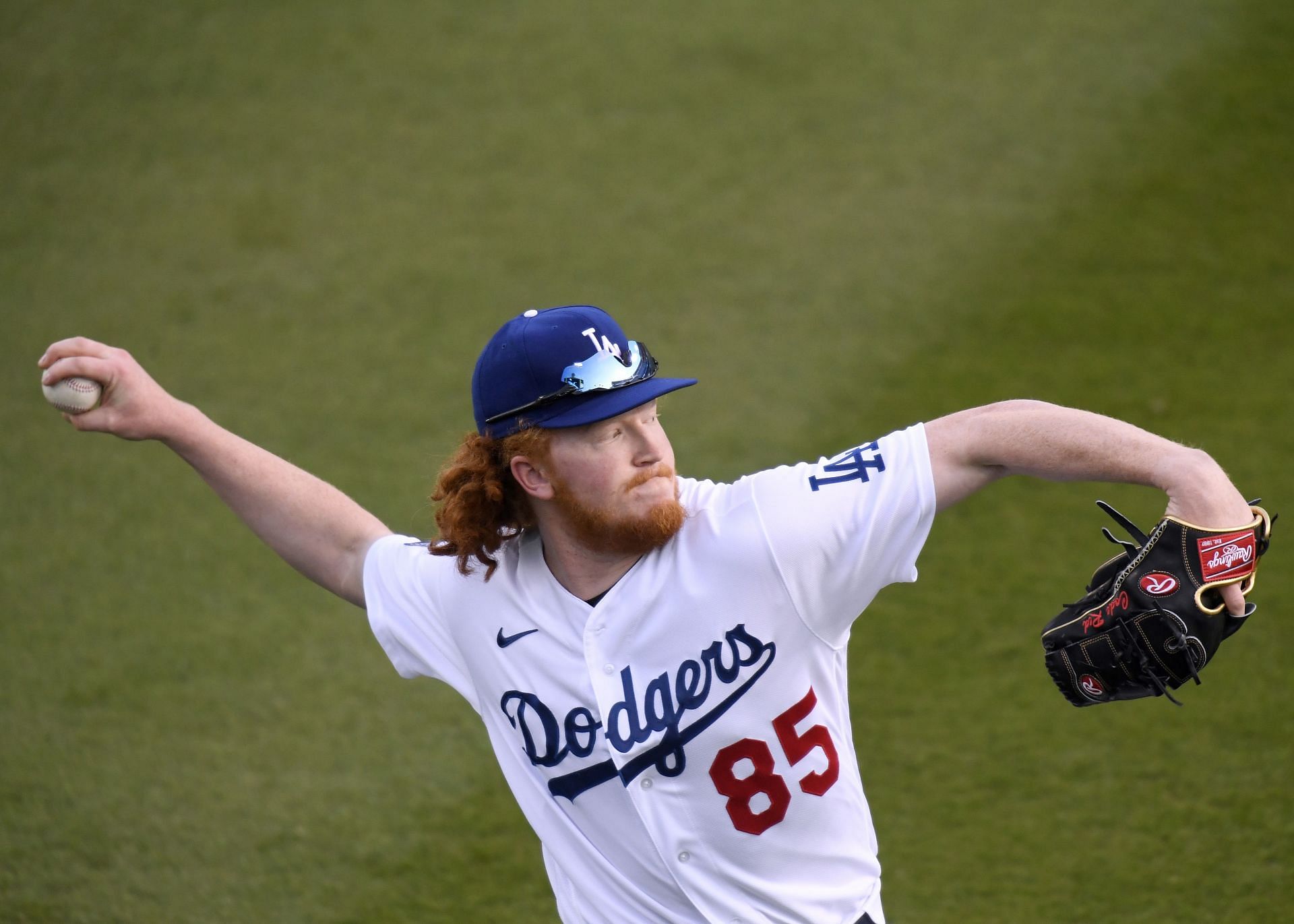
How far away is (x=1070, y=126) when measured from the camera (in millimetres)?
7047

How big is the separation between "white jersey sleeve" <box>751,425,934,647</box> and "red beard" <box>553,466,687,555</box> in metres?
0.17

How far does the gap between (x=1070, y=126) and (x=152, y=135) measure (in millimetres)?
5099

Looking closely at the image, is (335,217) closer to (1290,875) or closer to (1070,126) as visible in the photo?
(1070,126)

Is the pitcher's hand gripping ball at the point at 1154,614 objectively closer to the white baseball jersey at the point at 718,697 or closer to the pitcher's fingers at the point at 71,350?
the white baseball jersey at the point at 718,697

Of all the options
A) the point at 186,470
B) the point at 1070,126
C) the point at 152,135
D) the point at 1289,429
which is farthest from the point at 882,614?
the point at 152,135

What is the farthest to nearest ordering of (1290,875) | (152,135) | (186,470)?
(152,135)
(186,470)
(1290,875)

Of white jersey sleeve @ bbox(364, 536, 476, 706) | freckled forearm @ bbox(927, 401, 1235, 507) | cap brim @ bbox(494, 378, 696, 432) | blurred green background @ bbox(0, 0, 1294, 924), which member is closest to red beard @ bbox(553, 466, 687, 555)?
cap brim @ bbox(494, 378, 696, 432)

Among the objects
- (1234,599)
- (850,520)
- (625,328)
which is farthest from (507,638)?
(625,328)

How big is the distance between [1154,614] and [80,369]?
79.8 inches

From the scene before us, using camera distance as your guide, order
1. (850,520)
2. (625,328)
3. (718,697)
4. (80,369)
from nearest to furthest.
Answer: (850,520) < (718,697) < (80,369) < (625,328)

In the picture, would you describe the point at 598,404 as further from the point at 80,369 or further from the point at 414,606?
the point at 80,369

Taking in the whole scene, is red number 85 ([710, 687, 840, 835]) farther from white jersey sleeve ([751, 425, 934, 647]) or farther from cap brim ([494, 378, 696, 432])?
cap brim ([494, 378, 696, 432])

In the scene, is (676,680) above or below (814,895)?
above

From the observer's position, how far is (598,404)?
96.3 inches
